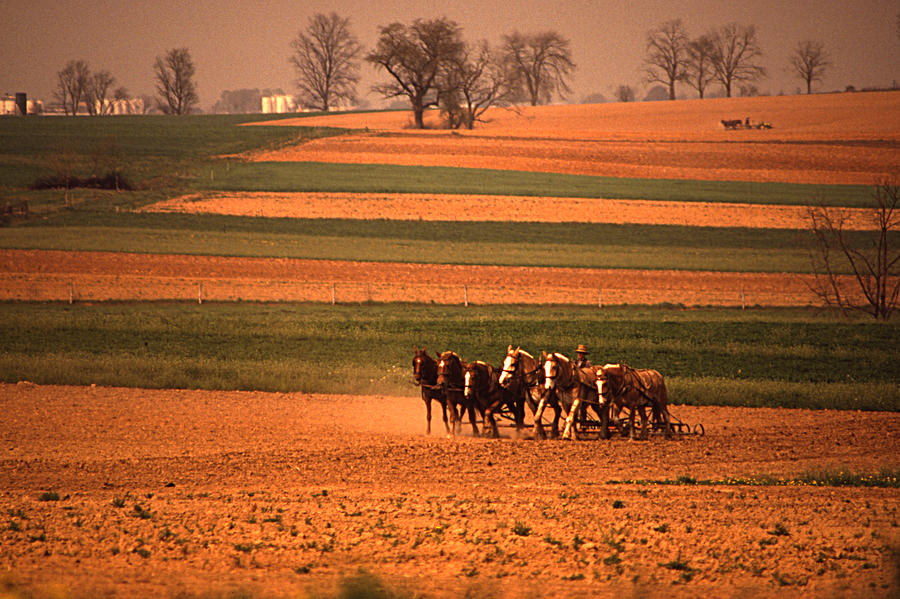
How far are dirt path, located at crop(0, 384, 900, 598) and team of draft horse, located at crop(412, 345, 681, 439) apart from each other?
0.62m

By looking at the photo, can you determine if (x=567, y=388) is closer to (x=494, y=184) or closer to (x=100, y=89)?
(x=494, y=184)

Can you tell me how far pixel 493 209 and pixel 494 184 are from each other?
7.16 metres

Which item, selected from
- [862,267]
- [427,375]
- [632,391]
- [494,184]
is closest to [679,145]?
[494,184]

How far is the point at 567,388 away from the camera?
1714 cm

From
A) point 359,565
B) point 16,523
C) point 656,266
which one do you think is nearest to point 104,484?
point 16,523

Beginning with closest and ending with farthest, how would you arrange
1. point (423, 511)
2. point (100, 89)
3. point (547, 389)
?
point (423, 511)
point (547, 389)
point (100, 89)

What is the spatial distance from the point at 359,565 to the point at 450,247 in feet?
121

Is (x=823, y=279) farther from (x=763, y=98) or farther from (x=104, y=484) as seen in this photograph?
(x=763, y=98)

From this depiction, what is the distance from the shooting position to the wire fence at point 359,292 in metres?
35.8

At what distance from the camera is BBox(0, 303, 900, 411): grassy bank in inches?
909

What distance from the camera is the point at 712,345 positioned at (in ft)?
91.1

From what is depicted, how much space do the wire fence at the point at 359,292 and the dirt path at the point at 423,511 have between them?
16825 mm

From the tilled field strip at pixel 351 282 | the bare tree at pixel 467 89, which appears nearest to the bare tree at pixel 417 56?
the bare tree at pixel 467 89

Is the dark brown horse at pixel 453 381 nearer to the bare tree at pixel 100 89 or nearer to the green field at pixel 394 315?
the green field at pixel 394 315
